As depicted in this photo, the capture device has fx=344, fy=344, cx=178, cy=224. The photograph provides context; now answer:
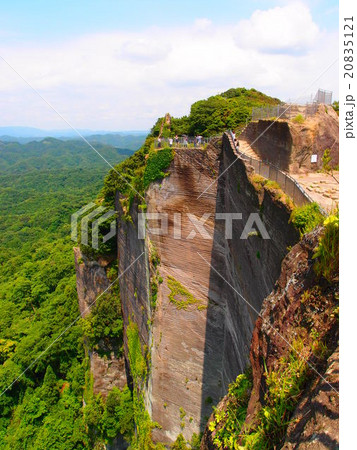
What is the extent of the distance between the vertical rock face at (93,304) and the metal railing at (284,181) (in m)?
14.8

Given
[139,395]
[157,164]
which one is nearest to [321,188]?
[157,164]

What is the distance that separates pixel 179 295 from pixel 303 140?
8786mm

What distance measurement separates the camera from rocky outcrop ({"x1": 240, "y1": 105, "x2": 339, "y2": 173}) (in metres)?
10.2

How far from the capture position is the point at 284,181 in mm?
8078

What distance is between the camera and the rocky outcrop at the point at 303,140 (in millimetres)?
10172

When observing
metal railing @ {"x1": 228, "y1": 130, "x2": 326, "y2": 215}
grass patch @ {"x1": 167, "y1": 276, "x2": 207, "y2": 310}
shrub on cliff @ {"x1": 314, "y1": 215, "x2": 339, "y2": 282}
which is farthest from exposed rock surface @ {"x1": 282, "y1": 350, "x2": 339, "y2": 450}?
grass patch @ {"x1": 167, "y1": 276, "x2": 207, "y2": 310}

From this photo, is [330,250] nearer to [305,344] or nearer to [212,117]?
[305,344]

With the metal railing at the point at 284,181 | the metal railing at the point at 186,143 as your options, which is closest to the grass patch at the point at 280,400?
the metal railing at the point at 284,181

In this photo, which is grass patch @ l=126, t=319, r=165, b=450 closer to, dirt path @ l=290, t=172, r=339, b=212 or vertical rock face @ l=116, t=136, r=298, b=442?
vertical rock face @ l=116, t=136, r=298, b=442

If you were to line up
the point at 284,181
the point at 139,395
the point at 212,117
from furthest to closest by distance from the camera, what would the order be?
the point at 212,117 < the point at 139,395 < the point at 284,181

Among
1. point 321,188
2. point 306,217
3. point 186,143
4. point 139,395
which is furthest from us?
point 139,395

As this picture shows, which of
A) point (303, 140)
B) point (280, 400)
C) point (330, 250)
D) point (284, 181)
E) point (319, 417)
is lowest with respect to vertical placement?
point (280, 400)

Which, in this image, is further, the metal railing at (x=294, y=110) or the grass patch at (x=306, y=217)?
the metal railing at (x=294, y=110)

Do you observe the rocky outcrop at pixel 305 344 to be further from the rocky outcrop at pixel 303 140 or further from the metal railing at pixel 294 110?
the metal railing at pixel 294 110
